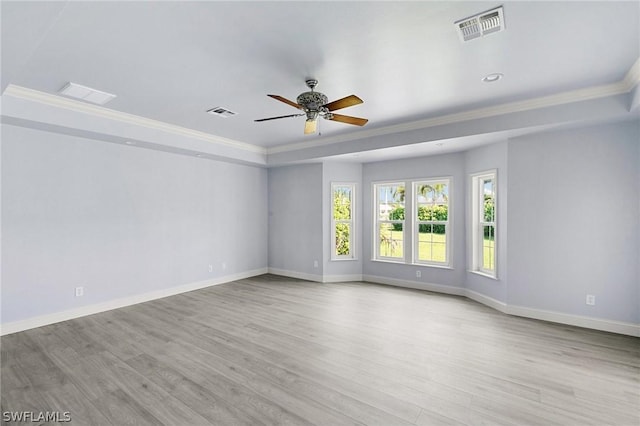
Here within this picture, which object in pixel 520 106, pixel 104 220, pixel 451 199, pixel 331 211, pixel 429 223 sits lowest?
pixel 429 223

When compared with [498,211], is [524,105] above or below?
above

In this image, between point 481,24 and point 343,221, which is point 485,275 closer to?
point 343,221

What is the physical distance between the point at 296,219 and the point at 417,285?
2.93 meters

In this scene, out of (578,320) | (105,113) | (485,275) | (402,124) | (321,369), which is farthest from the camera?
(485,275)

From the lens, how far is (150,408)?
2.27 meters

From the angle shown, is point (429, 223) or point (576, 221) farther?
point (429, 223)

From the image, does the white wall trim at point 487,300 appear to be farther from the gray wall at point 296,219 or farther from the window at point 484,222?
the gray wall at point 296,219

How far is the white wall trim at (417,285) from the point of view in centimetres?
544

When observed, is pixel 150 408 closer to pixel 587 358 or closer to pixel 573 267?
pixel 587 358

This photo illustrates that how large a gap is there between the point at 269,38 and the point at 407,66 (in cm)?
136

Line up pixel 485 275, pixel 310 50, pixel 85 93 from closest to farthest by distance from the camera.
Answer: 1. pixel 310 50
2. pixel 85 93
3. pixel 485 275

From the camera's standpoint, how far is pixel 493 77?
314 cm

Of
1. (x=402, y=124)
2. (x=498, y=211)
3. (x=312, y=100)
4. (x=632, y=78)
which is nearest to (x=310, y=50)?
(x=312, y=100)

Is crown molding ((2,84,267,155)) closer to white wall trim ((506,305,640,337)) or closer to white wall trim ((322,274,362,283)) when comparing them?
white wall trim ((322,274,362,283))
